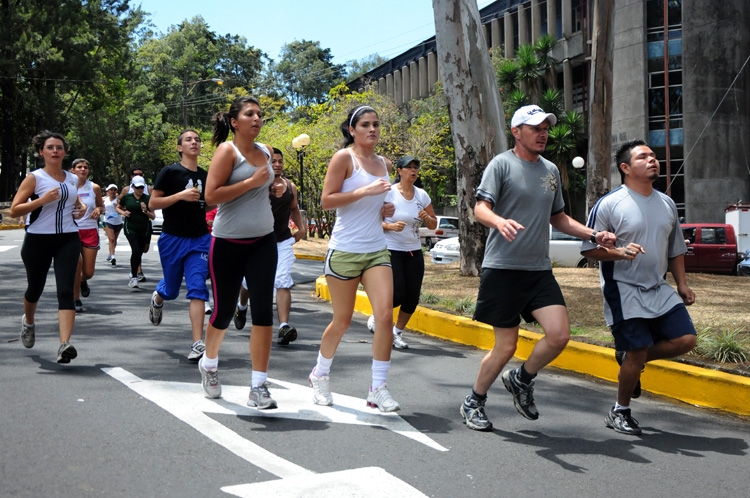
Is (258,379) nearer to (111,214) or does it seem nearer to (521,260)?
(521,260)

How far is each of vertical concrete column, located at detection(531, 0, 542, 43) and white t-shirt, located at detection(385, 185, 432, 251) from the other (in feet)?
139

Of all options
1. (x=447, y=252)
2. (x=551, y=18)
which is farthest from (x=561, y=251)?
(x=551, y=18)

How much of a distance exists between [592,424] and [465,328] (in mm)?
3285

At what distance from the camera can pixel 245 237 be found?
17.0 ft

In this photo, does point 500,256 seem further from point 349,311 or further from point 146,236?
point 146,236

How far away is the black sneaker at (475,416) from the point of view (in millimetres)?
4805

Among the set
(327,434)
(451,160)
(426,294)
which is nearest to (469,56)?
(426,294)

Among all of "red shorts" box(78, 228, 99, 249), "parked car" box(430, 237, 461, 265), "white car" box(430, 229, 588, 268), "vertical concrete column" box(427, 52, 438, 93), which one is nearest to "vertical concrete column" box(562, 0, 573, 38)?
"vertical concrete column" box(427, 52, 438, 93)

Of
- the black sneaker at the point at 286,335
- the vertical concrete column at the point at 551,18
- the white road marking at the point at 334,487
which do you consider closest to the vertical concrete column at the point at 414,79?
the vertical concrete column at the point at 551,18

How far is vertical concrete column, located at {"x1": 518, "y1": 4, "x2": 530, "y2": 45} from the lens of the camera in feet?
160

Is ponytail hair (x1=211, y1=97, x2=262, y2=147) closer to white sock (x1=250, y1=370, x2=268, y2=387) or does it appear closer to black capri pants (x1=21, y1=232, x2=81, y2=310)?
white sock (x1=250, y1=370, x2=268, y2=387)

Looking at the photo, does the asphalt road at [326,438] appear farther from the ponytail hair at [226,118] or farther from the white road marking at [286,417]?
the ponytail hair at [226,118]

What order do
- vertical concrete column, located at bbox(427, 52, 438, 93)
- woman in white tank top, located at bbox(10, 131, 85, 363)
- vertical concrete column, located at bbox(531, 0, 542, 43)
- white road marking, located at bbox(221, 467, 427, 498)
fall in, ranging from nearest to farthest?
white road marking, located at bbox(221, 467, 427, 498) < woman in white tank top, located at bbox(10, 131, 85, 363) < vertical concrete column, located at bbox(531, 0, 542, 43) < vertical concrete column, located at bbox(427, 52, 438, 93)

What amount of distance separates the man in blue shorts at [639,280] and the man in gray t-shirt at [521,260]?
0.23 meters
